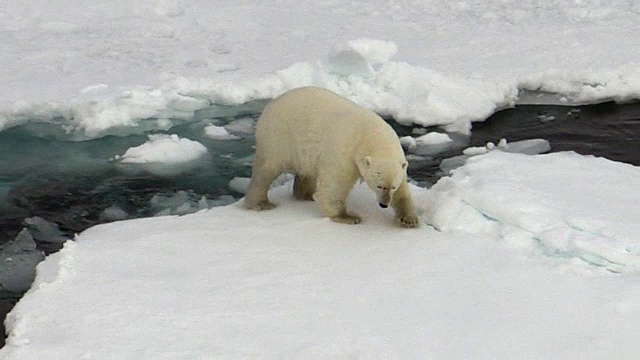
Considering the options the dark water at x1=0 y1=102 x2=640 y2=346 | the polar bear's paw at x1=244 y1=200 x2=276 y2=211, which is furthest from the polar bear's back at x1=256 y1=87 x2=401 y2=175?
the dark water at x1=0 y1=102 x2=640 y2=346

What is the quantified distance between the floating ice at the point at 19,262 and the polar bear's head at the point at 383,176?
70.4 inches

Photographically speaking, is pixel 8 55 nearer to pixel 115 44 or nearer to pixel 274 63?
pixel 115 44

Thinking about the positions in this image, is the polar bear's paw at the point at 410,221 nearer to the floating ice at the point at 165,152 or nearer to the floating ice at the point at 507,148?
the floating ice at the point at 507,148

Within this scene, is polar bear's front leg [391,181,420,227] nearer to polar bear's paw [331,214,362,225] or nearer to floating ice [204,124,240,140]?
polar bear's paw [331,214,362,225]

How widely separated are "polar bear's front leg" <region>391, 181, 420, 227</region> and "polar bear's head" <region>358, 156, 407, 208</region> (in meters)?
0.14

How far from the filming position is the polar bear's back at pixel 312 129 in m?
4.62

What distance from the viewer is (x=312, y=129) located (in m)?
4.78

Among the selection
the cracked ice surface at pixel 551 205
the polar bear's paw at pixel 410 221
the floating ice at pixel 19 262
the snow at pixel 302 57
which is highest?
the cracked ice surface at pixel 551 205

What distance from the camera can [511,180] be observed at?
15.7 ft

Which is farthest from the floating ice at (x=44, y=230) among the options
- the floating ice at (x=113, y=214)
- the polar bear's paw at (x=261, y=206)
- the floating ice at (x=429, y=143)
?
the floating ice at (x=429, y=143)

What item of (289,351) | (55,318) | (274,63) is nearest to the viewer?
(289,351)

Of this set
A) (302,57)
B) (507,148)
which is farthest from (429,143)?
(302,57)

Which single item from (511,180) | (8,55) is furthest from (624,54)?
(8,55)

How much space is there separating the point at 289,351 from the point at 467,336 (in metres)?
0.65
